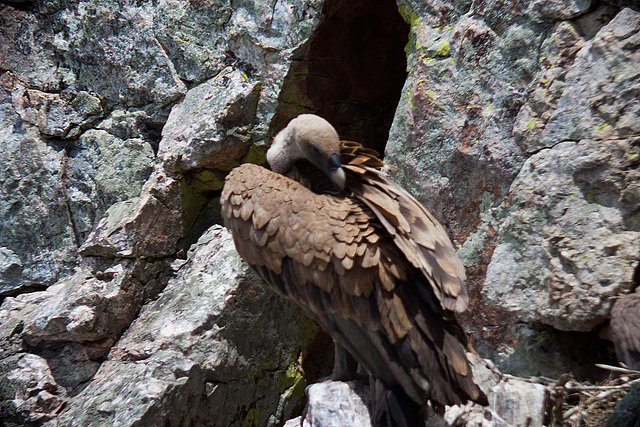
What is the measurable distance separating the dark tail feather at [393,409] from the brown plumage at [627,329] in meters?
0.75

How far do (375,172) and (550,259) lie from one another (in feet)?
2.65

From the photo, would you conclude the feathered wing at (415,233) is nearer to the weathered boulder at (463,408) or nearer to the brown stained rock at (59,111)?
the weathered boulder at (463,408)

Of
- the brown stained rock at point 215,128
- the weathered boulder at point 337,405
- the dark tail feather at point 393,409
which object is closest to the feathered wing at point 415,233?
the dark tail feather at point 393,409

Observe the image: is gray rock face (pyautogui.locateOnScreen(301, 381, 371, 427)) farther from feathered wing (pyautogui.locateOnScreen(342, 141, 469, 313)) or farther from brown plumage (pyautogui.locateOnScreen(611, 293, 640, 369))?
brown plumage (pyautogui.locateOnScreen(611, 293, 640, 369))

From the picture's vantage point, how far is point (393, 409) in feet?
6.12

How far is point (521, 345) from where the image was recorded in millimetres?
2336

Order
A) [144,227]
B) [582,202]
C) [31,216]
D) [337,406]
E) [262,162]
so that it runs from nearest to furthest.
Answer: [337,406], [582,202], [144,227], [262,162], [31,216]

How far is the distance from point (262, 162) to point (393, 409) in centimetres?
195

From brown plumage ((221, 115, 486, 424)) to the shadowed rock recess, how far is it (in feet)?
0.88

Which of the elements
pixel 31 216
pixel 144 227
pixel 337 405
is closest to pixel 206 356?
pixel 144 227

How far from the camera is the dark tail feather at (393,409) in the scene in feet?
6.07

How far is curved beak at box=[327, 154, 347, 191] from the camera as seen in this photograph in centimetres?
220

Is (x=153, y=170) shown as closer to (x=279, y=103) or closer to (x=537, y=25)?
(x=279, y=103)

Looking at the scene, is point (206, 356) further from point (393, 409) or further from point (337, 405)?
point (393, 409)
